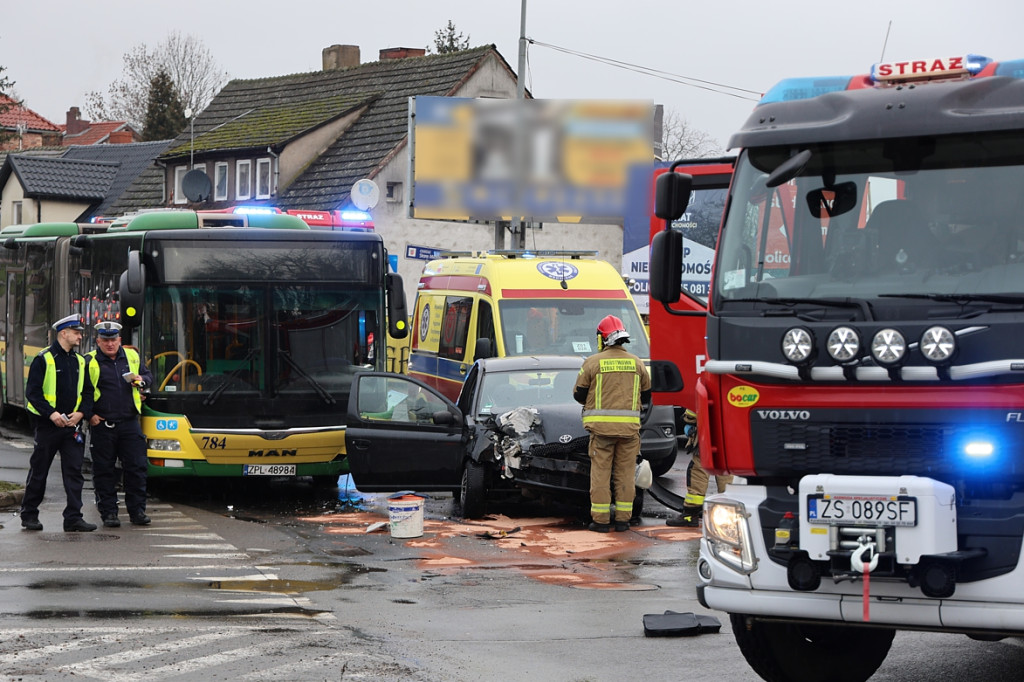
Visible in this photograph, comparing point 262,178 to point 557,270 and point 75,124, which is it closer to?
point 557,270

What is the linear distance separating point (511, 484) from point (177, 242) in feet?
13.9

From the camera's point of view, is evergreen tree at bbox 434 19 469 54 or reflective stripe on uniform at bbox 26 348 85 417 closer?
reflective stripe on uniform at bbox 26 348 85 417

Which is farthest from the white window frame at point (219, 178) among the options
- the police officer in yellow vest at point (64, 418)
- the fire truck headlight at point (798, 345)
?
the fire truck headlight at point (798, 345)

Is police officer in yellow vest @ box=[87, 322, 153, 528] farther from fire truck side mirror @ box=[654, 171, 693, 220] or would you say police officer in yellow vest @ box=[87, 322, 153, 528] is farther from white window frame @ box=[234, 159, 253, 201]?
white window frame @ box=[234, 159, 253, 201]

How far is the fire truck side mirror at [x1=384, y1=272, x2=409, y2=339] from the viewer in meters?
15.1

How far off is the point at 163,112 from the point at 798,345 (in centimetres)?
6839

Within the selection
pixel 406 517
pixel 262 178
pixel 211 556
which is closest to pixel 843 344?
pixel 211 556

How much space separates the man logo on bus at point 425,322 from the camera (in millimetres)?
21047

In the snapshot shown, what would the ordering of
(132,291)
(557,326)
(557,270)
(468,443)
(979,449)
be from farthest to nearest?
1. (557,270)
2. (557,326)
3. (132,291)
4. (468,443)
5. (979,449)

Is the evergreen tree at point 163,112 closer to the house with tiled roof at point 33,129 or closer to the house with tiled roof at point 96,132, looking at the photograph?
the house with tiled roof at point 96,132

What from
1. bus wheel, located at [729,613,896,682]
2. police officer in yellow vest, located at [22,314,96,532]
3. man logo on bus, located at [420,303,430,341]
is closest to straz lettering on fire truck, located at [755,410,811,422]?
bus wheel, located at [729,613,896,682]

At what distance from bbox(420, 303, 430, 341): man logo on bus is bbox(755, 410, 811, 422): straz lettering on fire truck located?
14.5 metres

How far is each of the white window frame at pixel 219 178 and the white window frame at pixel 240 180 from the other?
0.49m

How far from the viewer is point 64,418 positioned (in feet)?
41.1
